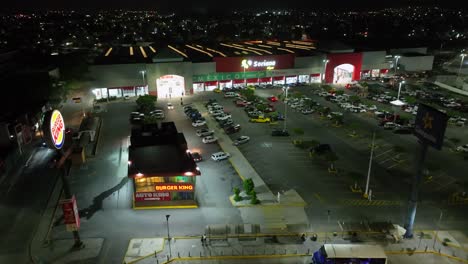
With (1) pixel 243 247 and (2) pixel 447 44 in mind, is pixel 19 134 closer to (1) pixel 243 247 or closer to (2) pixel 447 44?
(1) pixel 243 247

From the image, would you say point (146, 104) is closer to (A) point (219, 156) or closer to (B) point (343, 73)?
(A) point (219, 156)

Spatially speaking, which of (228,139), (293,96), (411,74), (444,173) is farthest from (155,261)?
(411,74)

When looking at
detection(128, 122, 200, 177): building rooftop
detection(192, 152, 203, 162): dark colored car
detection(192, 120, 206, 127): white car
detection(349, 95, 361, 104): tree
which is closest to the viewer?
detection(128, 122, 200, 177): building rooftop

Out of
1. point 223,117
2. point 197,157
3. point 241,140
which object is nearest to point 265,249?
point 197,157

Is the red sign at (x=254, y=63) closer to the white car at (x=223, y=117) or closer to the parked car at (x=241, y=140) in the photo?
the white car at (x=223, y=117)

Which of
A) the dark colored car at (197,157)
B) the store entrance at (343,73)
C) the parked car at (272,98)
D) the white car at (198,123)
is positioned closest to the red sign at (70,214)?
the dark colored car at (197,157)

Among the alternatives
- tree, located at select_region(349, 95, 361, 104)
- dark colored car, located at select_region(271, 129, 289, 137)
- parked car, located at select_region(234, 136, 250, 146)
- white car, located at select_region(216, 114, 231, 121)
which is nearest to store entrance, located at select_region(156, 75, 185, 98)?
white car, located at select_region(216, 114, 231, 121)

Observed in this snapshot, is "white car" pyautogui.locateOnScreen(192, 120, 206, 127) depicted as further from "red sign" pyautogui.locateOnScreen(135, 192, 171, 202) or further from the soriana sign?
the soriana sign
